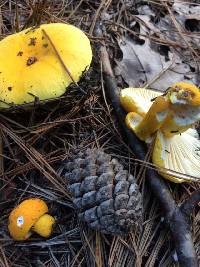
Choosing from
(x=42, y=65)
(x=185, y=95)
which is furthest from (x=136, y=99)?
(x=42, y=65)

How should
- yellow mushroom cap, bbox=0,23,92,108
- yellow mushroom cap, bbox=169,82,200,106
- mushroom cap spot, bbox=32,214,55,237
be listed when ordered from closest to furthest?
yellow mushroom cap, bbox=169,82,200,106
mushroom cap spot, bbox=32,214,55,237
yellow mushroom cap, bbox=0,23,92,108

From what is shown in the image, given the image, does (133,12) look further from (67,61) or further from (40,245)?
(40,245)

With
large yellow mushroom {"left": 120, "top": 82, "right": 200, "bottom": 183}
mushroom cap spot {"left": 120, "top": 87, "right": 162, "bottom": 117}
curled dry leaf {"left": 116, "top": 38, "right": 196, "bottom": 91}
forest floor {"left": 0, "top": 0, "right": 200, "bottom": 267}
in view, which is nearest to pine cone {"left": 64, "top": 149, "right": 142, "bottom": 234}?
forest floor {"left": 0, "top": 0, "right": 200, "bottom": 267}

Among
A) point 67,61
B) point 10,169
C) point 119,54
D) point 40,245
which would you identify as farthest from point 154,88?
point 40,245

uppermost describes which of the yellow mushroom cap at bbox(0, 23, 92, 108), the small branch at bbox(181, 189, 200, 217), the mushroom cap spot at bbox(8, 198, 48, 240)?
the yellow mushroom cap at bbox(0, 23, 92, 108)

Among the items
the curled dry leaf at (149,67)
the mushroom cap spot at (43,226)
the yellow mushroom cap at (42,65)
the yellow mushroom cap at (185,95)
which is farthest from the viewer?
the curled dry leaf at (149,67)

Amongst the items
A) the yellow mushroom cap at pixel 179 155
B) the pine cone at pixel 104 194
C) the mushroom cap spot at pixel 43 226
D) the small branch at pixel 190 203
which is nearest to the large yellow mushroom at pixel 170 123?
the yellow mushroom cap at pixel 179 155

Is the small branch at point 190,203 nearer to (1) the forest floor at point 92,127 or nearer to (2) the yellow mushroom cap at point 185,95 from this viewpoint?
(1) the forest floor at point 92,127

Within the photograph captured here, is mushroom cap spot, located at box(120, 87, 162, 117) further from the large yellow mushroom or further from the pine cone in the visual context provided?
the pine cone
